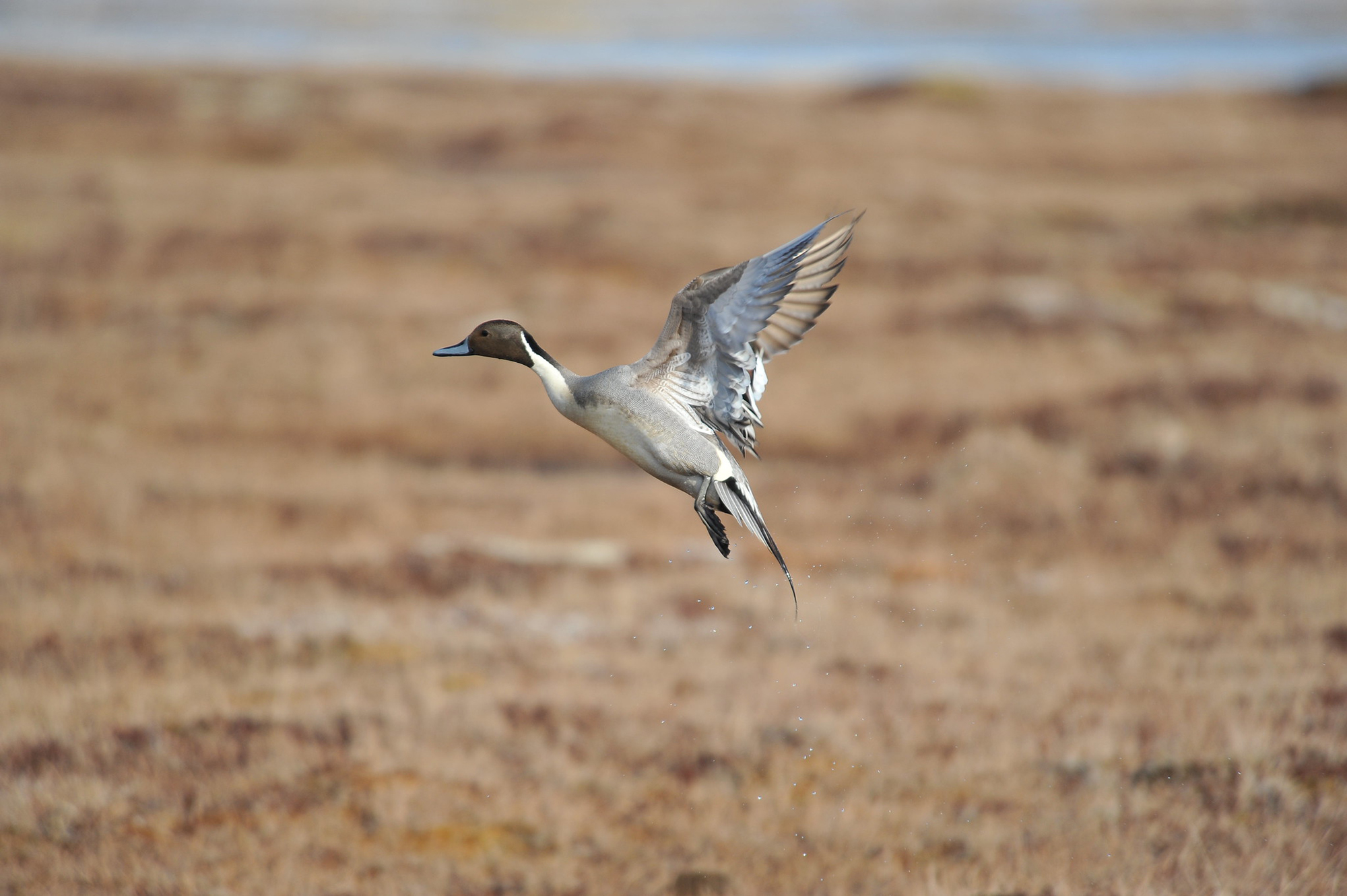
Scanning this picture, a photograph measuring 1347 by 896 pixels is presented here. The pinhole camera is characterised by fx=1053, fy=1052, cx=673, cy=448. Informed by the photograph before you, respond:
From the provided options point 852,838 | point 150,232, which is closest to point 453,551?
point 852,838

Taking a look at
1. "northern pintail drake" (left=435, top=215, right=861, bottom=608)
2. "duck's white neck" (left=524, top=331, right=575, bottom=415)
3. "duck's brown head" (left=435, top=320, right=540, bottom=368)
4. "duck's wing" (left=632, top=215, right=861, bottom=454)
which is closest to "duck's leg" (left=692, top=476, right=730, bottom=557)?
"northern pintail drake" (left=435, top=215, right=861, bottom=608)

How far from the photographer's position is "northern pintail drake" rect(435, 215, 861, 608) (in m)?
3.29

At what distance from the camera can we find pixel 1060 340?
76.3 ft

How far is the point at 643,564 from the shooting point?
12.7 m

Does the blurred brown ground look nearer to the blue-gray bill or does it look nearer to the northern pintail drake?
the northern pintail drake

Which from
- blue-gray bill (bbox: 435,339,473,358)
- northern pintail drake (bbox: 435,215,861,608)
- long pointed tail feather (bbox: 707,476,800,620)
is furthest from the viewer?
long pointed tail feather (bbox: 707,476,800,620)

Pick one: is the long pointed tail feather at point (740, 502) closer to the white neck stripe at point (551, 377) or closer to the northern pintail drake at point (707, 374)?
the northern pintail drake at point (707, 374)

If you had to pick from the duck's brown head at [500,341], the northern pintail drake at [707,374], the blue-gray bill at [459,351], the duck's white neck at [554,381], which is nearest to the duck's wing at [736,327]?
the northern pintail drake at [707,374]

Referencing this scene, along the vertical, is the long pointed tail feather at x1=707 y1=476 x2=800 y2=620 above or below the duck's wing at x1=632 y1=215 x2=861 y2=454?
below

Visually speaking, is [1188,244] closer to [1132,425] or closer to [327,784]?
[1132,425]

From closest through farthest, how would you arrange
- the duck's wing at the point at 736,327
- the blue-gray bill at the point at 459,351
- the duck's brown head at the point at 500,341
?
the blue-gray bill at the point at 459,351, the duck's brown head at the point at 500,341, the duck's wing at the point at 736,327

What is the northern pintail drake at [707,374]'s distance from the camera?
129 inches

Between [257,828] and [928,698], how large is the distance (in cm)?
506

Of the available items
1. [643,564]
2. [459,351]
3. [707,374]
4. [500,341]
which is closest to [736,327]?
[707,374]
